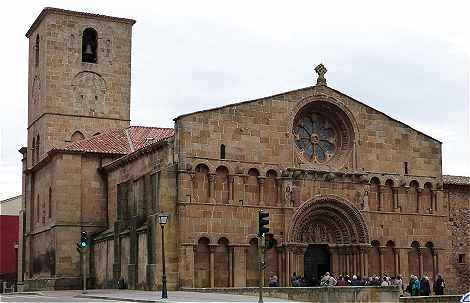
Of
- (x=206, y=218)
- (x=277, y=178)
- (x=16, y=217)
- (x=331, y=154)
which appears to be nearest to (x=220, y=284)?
(x=206, y=218)

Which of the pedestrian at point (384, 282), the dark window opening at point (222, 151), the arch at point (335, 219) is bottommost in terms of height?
the pedestrian at point (384, 282)

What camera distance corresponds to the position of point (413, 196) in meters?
49.6

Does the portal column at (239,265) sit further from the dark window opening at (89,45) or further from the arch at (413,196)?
the dark window opening at (89,45)

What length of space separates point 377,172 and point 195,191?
11.2 meters

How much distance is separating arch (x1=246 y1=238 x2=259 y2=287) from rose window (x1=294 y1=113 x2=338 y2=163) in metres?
6.10

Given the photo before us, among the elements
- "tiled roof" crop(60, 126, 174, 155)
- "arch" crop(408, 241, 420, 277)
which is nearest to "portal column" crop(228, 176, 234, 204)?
"tiled roof" crop(60, 126, 174, 155)

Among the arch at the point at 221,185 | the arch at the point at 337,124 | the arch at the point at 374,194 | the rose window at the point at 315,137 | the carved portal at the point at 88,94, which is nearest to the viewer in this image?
the arch at the point at 221,185

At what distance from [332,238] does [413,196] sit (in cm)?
563

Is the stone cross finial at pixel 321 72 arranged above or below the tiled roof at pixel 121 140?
above

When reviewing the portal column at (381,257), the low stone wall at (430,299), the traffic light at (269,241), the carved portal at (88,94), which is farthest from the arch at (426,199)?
the carved portal at (88,94)

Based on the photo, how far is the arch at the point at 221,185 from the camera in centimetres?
4356

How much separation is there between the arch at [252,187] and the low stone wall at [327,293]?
6078 mm

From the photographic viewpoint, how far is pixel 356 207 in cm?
4716

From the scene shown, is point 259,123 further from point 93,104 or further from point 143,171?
point 93,104
